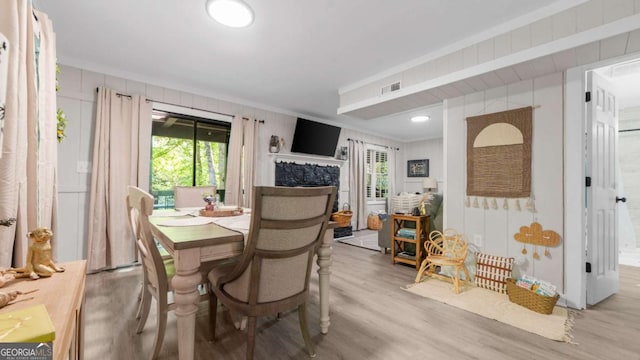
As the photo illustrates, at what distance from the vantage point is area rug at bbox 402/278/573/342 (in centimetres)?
193

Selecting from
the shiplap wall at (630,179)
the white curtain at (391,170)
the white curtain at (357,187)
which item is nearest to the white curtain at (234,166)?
the white curtain at (357,187)

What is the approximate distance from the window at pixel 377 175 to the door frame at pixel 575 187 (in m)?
4.37

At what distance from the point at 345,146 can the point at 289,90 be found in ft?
8.02

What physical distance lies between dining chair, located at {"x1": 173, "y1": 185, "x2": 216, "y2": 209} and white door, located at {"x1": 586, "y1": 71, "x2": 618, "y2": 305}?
139 inches

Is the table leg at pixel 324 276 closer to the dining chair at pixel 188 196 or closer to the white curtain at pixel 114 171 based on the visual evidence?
the dining chair at pixel 188 196

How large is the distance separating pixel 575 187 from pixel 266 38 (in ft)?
9.86

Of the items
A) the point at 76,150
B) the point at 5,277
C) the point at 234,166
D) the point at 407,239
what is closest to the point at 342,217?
the point at 407,239

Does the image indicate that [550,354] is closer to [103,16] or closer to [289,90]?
[289,90]

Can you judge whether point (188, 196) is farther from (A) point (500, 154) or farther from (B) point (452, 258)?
(A) point (500, 154)

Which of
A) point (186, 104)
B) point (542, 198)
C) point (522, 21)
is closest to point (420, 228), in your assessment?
point (542, 198)

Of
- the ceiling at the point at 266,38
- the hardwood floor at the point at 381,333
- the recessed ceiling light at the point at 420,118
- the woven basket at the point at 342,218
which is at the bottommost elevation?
the hardwood floor at the point at 381,333

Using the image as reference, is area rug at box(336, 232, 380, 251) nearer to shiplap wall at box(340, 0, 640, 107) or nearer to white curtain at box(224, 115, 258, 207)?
white curtain at box(224, 115, 258, 207)

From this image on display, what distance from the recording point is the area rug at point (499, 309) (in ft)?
6.35

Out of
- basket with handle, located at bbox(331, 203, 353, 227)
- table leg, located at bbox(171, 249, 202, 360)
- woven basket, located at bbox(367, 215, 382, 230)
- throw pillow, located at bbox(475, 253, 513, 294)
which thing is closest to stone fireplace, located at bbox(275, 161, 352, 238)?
basket with handle, located at bbox(331, 203, 353, 227)
